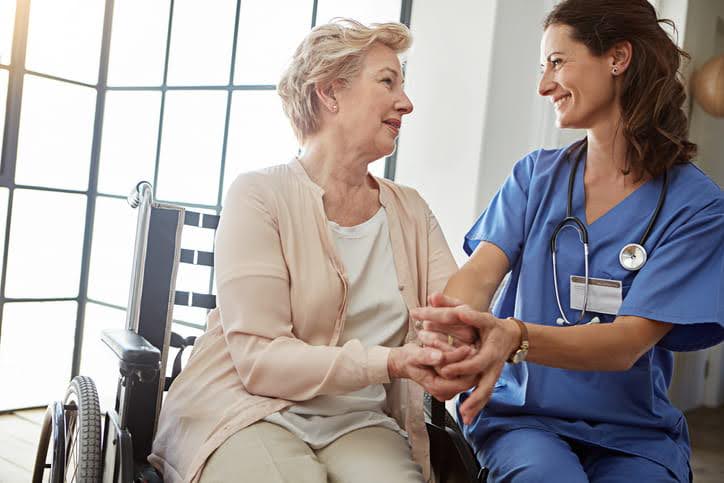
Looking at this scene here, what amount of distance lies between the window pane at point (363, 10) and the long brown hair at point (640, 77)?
1.19m

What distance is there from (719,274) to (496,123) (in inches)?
44.7

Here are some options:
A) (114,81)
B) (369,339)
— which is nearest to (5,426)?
(114,81)

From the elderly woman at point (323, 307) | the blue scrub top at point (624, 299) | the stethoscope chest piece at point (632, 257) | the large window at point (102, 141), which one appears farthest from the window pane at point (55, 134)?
the stethoscope chest piece at point (632, 257)

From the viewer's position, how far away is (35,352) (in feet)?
12.0

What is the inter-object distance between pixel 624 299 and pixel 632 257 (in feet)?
0.26

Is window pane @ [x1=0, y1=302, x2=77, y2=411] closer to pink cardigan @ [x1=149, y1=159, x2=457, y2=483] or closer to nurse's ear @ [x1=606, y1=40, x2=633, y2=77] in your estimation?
pink cardigan @ [x1=149, y1=159, x2=457, y2=483]

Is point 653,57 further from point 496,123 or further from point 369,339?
point 496,123

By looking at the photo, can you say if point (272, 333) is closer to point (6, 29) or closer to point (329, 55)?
point (329, 55)

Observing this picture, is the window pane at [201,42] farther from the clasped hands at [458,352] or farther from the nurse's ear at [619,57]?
the clasped hands at [458,352]

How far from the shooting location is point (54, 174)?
370 centimetres

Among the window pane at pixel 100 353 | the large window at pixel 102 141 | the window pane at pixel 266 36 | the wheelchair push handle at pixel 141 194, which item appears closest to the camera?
the wheelchair push handle at pixel 141 194

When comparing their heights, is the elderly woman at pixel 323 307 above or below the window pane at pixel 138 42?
below

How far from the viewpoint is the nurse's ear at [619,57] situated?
57.1 inches

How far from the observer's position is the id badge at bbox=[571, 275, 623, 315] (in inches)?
55.2
